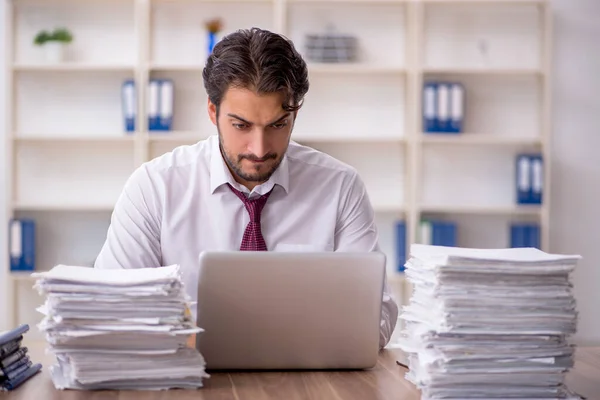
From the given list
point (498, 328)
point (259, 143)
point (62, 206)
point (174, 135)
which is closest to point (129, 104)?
point (174, 135)

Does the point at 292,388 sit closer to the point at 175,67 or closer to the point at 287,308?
the point at 287,308

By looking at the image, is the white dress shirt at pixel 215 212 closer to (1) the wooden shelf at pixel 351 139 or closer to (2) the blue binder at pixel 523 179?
(1) the wooden shelf at pixel 351 139

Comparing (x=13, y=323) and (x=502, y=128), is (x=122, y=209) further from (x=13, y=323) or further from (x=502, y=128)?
(x=502, y=128)

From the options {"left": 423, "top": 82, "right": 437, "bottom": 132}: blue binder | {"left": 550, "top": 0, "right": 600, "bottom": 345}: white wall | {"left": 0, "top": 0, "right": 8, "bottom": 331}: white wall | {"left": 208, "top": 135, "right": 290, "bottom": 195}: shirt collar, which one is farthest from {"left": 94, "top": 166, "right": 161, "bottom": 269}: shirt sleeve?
{"left": 550, "top": 0, "right": 600, "bottom": 345}: white wall

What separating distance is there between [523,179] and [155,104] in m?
2.05

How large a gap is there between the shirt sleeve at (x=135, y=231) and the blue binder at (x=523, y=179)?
294 cm

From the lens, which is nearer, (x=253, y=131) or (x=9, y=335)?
(x=9, y=335)

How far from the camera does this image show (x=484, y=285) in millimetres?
1463

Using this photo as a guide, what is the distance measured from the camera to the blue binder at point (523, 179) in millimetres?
4793

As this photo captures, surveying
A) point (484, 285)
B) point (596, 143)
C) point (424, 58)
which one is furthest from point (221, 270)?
point (596, 143)

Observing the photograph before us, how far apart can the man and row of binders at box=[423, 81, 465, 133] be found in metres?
2.35

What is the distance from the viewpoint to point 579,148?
507cm

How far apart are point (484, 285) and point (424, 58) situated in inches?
144

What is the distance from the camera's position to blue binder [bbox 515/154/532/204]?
15.7 feet
